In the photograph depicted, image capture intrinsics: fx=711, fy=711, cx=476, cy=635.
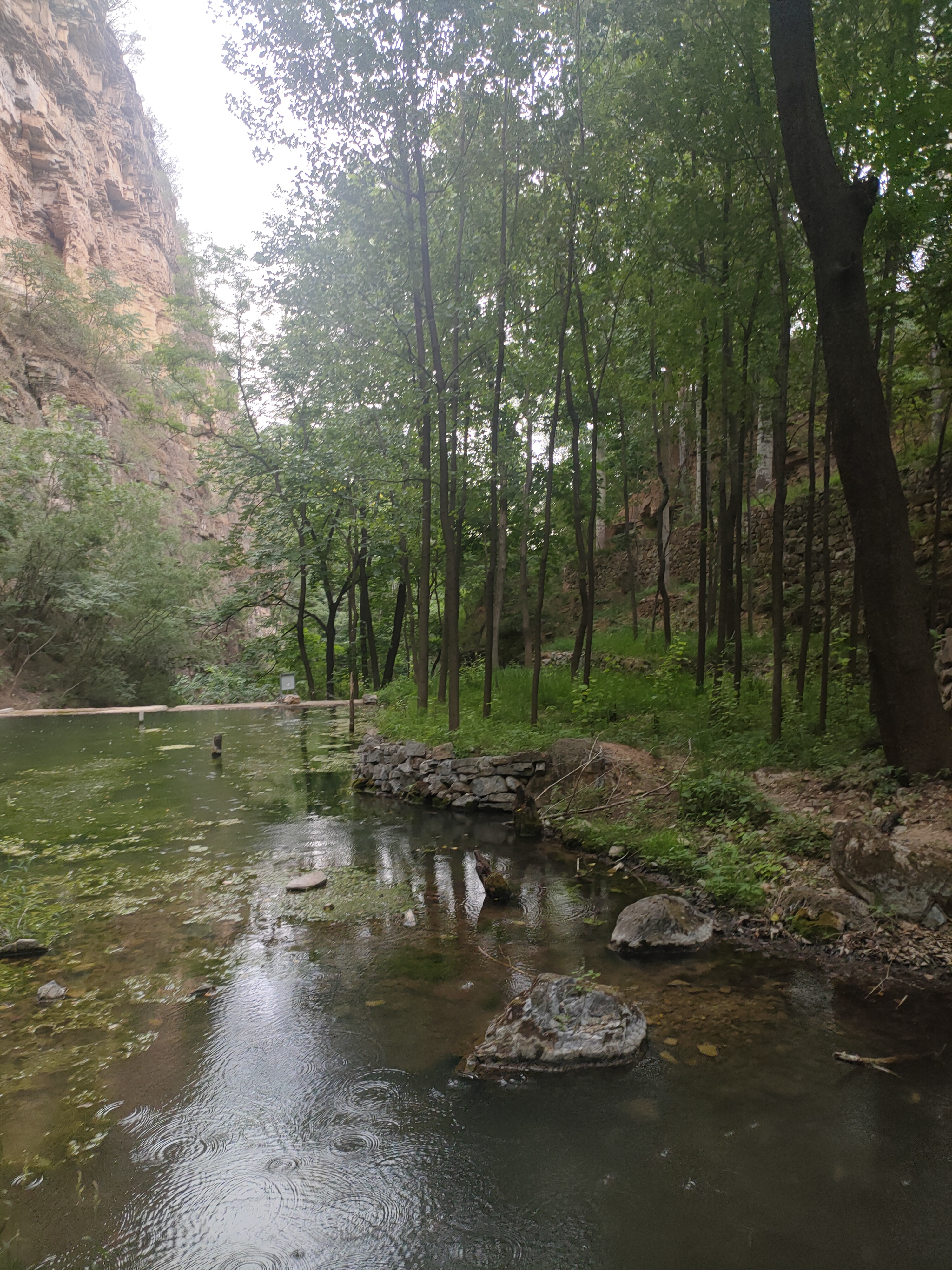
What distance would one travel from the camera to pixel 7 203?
3117cm

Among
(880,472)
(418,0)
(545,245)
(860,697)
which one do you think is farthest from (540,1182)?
(418,0)

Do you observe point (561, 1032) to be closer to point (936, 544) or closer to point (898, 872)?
point (898, 872)

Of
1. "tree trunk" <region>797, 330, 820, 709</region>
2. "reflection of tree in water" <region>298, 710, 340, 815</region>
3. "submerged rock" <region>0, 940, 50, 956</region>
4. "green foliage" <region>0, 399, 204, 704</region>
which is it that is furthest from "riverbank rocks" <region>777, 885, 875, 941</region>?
"green foliage" <region>0, 399, 204, 704</region>

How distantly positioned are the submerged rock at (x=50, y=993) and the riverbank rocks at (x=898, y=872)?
5.60 m

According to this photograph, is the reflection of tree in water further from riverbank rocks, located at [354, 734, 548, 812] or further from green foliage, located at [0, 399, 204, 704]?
green foliage, located at [0, 399, 204, 704]

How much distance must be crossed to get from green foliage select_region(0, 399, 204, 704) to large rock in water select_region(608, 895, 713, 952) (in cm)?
2648

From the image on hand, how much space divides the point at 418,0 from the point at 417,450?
7.64 meters

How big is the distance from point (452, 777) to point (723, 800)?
14.4 ft

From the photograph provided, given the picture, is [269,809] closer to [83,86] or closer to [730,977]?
[730,977]

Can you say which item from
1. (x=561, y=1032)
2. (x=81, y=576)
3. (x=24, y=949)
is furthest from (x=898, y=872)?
(x=81, y=576)

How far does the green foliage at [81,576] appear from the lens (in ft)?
86.9

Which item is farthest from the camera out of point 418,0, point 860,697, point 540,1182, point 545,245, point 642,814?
point 545,245

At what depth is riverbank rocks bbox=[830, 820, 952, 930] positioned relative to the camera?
493 centimetres

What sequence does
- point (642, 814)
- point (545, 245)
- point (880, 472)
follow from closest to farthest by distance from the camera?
point (880, 472), point (642, 814), point (545, 245)
